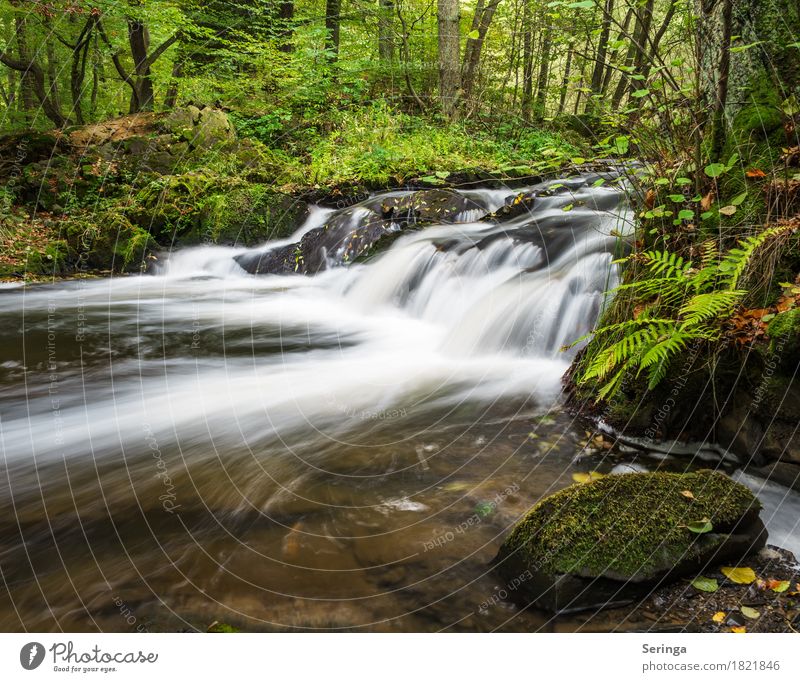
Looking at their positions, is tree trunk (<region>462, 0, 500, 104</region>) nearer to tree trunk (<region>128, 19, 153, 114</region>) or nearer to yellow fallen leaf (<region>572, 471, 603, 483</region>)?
tree trunk (<region>128, 19, 153, 114</region>)

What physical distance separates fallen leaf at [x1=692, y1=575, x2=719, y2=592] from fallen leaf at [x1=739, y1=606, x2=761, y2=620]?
0.37ft

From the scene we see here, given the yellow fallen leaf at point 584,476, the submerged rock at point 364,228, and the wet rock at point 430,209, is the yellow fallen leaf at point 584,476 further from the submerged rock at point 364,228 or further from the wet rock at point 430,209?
the wet rock at point 430,209

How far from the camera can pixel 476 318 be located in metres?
5.89

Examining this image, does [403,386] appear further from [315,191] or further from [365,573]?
[315,191]

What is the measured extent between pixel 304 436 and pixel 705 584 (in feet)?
9.17

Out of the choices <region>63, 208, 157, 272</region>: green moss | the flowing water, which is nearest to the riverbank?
<region>63, 208, 157, 272</region>: green moss

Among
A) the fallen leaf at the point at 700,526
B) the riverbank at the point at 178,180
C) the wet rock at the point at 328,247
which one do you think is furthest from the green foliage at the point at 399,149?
the fallen leaf at the point at 700,526

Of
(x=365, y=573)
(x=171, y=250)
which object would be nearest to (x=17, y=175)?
(x=171, y=250)

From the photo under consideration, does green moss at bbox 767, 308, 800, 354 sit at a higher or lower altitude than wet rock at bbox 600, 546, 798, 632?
higher

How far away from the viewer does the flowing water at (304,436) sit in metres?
2.31

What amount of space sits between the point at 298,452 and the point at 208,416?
112 cm

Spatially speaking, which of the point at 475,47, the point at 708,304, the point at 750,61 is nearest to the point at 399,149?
the point at 475,47

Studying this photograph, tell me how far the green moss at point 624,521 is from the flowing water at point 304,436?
0.86 ft

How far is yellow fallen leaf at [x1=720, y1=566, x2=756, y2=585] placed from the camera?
7.26 ft
